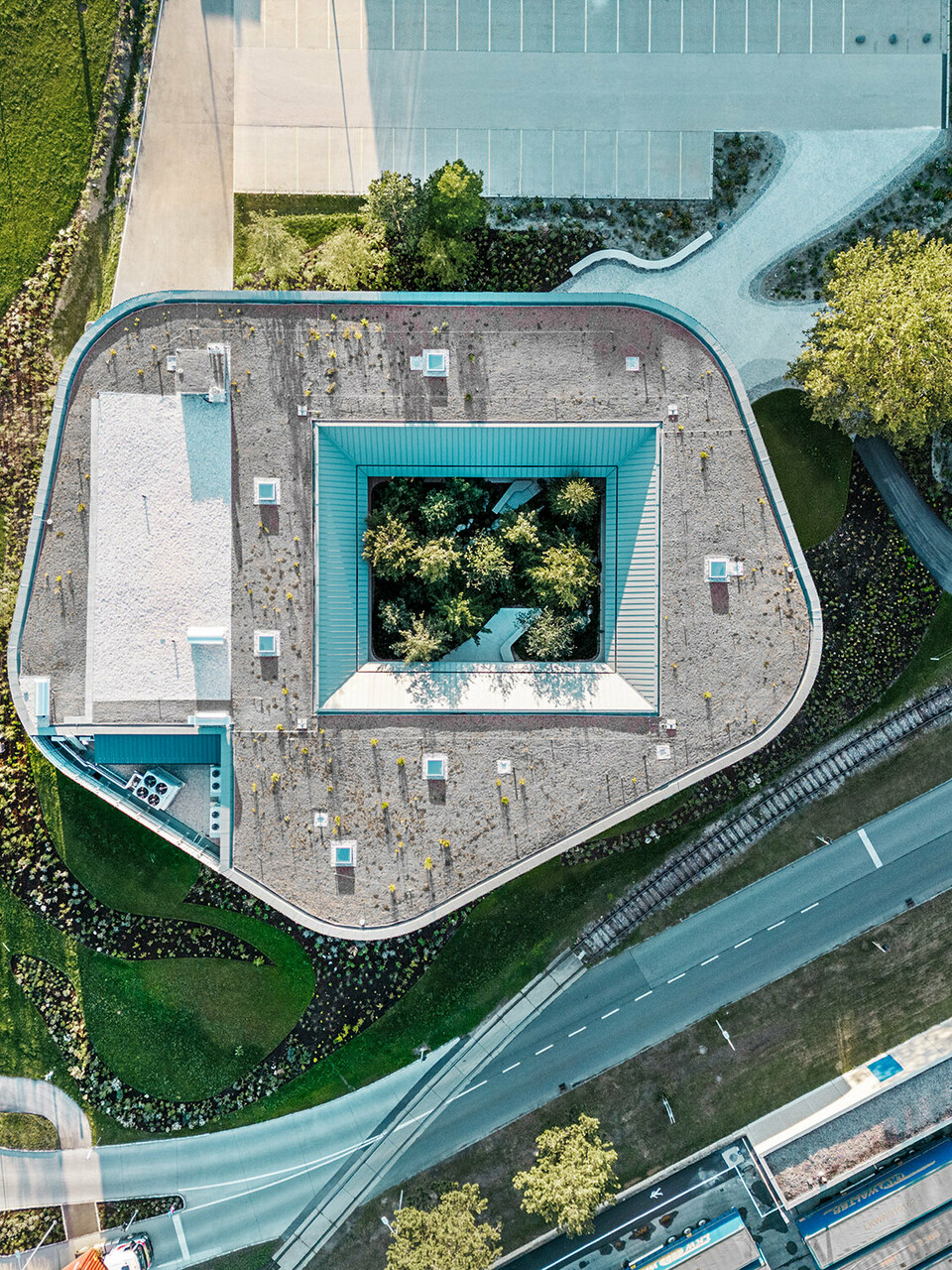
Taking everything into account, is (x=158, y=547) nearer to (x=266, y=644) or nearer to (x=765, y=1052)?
(x=266, y=644)

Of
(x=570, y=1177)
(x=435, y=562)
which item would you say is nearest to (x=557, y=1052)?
(x=570, y=1177)

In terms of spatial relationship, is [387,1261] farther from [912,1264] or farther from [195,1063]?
[912,1264]

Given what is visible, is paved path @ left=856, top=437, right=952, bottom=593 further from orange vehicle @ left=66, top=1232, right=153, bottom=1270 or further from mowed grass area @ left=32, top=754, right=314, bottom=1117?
orange vehicle @ left=66, top=1232, right=153, bottom=1270

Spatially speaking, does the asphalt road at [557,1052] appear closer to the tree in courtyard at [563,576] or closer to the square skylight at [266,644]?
the tree in courtyard at [563,576]

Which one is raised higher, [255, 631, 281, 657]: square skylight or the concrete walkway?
the concrete walkway

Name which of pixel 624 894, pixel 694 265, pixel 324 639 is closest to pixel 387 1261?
pixel 624 894

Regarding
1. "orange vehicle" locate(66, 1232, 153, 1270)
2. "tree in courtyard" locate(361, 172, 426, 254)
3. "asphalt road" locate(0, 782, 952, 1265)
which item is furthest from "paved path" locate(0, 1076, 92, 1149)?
"tree in courtyard" locate(361, 172, 426, 254)

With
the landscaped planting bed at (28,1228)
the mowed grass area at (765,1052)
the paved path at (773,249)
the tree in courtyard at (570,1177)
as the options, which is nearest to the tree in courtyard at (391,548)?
the paved path at (773,249)
